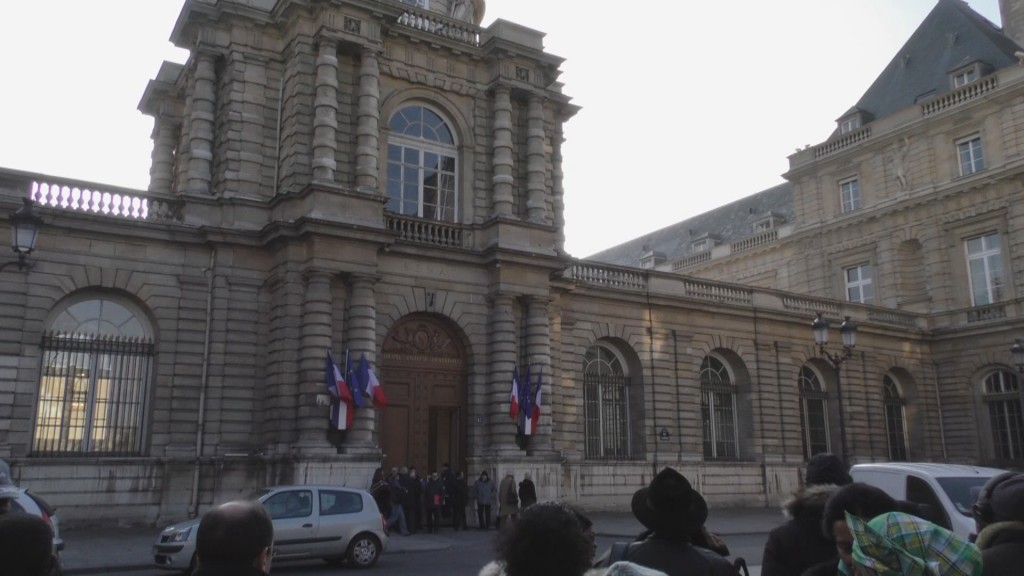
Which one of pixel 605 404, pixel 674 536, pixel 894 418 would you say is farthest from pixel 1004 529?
pixel 894 418

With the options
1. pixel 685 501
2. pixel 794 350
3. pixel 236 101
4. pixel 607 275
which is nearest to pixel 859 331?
pixel 794 350

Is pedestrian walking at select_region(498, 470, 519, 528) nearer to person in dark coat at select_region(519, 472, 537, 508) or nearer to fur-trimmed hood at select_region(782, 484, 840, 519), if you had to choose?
person in dark coat at select_region(519, 472, 537, 508)

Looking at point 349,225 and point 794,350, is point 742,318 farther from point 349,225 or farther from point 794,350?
point 349,225

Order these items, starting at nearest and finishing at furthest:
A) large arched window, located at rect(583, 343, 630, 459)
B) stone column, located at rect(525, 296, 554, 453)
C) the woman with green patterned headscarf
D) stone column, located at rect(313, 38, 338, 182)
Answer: the woman with green patterned headscarf → stone column, located at rect(313, 38, 338, 182) → stone column, located at rect(525, 296, 554, 453) → large arched window, located at rect(583, 343, 630, 459)

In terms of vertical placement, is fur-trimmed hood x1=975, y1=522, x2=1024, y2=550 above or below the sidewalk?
above

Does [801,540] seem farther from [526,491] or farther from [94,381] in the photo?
[94,381]

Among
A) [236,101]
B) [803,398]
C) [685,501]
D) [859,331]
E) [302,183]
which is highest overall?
[236,101]

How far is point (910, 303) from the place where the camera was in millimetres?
36969

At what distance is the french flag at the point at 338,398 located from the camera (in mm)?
20375

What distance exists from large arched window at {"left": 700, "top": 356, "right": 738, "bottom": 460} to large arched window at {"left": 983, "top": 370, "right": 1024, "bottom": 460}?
1195cm

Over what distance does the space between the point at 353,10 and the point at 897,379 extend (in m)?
26.4

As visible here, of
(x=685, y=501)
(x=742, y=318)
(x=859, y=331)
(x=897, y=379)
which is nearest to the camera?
(x=685, y=501)

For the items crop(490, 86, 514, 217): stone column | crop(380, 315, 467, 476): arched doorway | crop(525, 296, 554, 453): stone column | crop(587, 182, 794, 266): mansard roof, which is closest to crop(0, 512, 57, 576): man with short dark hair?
crop(380, 315, 467, 476): arched doorway

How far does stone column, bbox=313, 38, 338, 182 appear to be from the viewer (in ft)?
72.3
